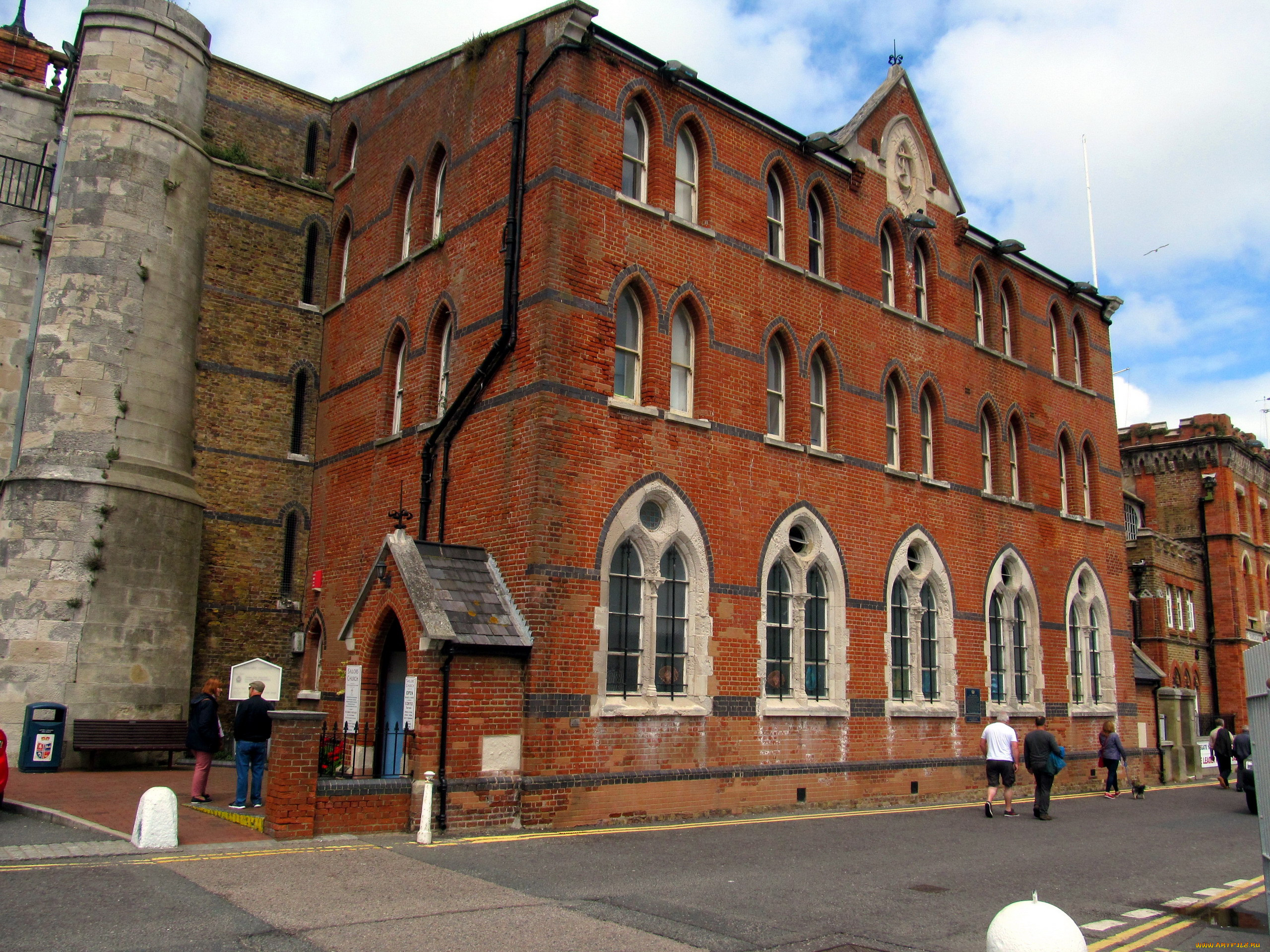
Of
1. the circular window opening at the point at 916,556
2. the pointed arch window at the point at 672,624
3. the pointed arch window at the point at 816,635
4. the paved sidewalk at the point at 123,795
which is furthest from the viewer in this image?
the circular window opening at the point at 916,556

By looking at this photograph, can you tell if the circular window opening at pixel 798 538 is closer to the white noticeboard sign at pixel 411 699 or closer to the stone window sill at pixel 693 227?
the stone window sill at pixel 693 227

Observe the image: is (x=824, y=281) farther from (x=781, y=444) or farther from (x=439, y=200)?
(x=439, y=200)

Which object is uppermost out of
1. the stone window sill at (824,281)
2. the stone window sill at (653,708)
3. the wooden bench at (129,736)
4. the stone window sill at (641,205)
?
the stone window sill at (824,281)

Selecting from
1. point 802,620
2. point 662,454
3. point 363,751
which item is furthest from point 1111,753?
point 363,751

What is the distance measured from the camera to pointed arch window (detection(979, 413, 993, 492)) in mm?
22078

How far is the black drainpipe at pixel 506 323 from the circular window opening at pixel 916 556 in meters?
9.12

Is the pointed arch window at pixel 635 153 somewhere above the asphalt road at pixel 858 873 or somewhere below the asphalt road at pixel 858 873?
above

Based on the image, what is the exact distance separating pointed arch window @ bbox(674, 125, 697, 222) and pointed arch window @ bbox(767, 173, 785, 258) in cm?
164

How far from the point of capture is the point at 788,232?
18453 millimetres

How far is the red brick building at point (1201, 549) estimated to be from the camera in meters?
37.9

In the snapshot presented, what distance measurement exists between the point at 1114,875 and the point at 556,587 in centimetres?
725

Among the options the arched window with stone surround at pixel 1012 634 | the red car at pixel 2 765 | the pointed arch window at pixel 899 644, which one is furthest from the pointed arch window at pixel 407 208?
the arched window with stone surround at pixel 1012 634

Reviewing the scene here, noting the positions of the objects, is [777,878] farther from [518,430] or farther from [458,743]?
[518,430]

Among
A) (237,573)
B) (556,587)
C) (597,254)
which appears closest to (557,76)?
(597,254)
